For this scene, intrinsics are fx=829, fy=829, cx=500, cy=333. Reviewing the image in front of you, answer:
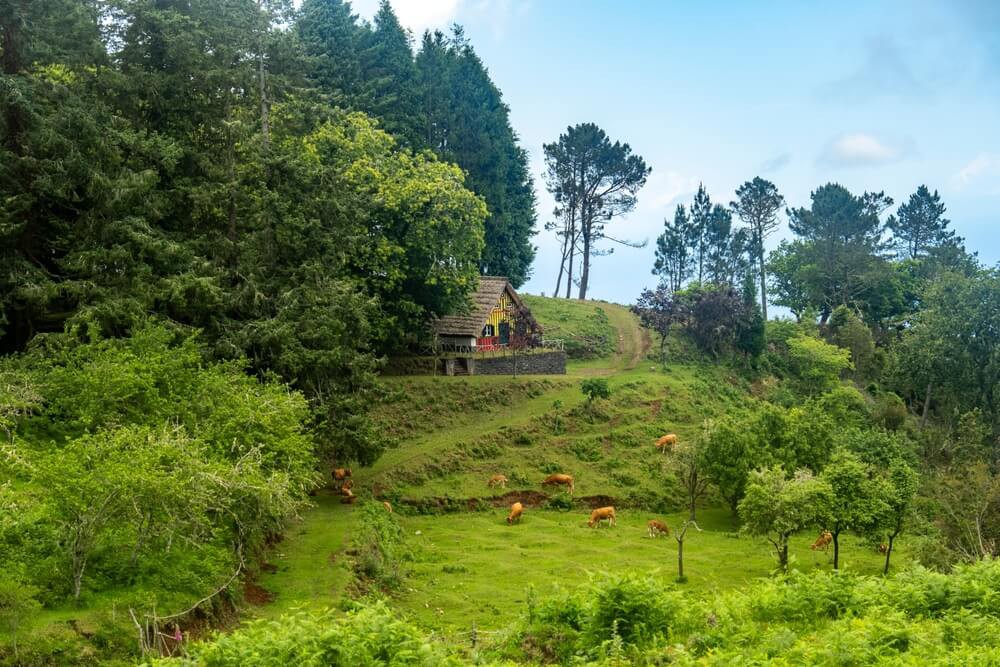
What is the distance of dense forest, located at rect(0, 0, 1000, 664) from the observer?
1585cm

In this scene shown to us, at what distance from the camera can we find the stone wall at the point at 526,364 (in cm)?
4625

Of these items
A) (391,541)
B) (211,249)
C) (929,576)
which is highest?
(211,249)

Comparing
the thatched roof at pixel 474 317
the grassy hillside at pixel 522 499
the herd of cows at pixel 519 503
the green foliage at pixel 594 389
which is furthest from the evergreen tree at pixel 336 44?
the herd of cows at pixel 519 503

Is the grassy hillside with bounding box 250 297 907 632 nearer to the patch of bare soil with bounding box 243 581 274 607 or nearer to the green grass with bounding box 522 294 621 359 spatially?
the patch of bare soil with bounding box 243 581 274 607

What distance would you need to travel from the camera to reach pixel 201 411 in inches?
894

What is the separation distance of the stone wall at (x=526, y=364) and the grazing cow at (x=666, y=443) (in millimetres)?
10662

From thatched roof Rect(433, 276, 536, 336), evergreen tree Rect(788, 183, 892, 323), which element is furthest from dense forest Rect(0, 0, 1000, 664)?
evergreen tree Rect(788, 183, 892, 323)

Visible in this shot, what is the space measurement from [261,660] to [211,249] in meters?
21.5

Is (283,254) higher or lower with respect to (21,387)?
higher

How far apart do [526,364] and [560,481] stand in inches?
523

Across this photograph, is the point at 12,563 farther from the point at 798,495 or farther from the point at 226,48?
the point at 226,48

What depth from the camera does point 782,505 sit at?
81.3 ft

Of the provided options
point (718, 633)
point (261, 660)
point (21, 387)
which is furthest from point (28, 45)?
point (718, 633)

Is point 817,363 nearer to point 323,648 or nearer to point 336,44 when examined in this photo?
point 336,44
